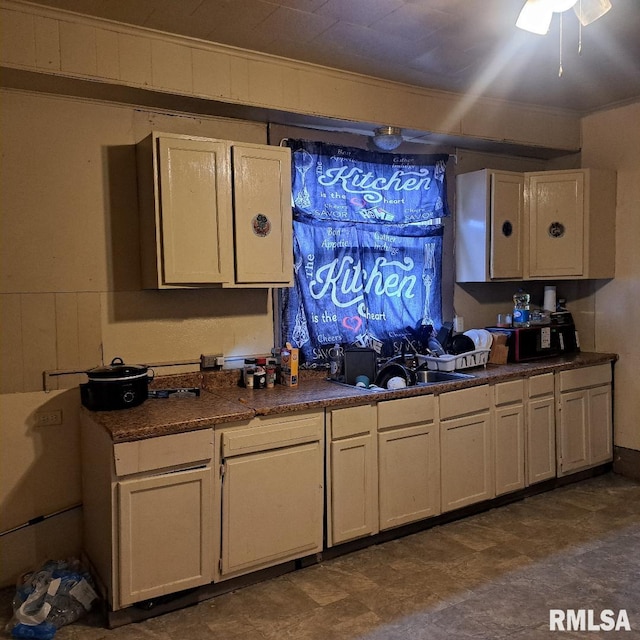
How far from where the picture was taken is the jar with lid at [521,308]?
14.2ft

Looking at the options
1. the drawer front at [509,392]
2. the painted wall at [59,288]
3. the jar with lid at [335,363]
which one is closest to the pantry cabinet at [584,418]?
the drawer front at [509,392]

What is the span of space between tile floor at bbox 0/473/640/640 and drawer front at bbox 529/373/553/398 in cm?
78

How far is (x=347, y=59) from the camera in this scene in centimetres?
323

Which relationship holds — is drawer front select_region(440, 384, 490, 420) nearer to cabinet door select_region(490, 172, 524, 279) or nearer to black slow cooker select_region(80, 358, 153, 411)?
cabinet door select_region(490, 172, 524, 279)

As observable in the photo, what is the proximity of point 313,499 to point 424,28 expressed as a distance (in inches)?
92.5

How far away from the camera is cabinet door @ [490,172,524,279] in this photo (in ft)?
13.5

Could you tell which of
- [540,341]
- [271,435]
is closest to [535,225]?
[540,341]

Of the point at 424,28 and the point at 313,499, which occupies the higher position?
the point at 424,28

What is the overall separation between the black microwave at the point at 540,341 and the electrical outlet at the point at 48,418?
9.29ft

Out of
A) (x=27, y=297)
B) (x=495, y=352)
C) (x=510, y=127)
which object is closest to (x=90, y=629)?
(x=27, y=297)

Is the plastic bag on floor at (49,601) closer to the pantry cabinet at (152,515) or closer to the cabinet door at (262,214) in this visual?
the pantry cabinet at (152,515)

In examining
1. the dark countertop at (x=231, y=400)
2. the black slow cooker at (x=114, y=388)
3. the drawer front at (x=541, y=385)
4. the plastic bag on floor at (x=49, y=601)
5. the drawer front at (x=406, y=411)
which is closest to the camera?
the plastic bag on floor at (x=49, y=601)

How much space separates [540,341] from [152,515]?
291cm

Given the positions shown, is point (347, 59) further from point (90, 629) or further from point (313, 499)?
point (90, 629)
